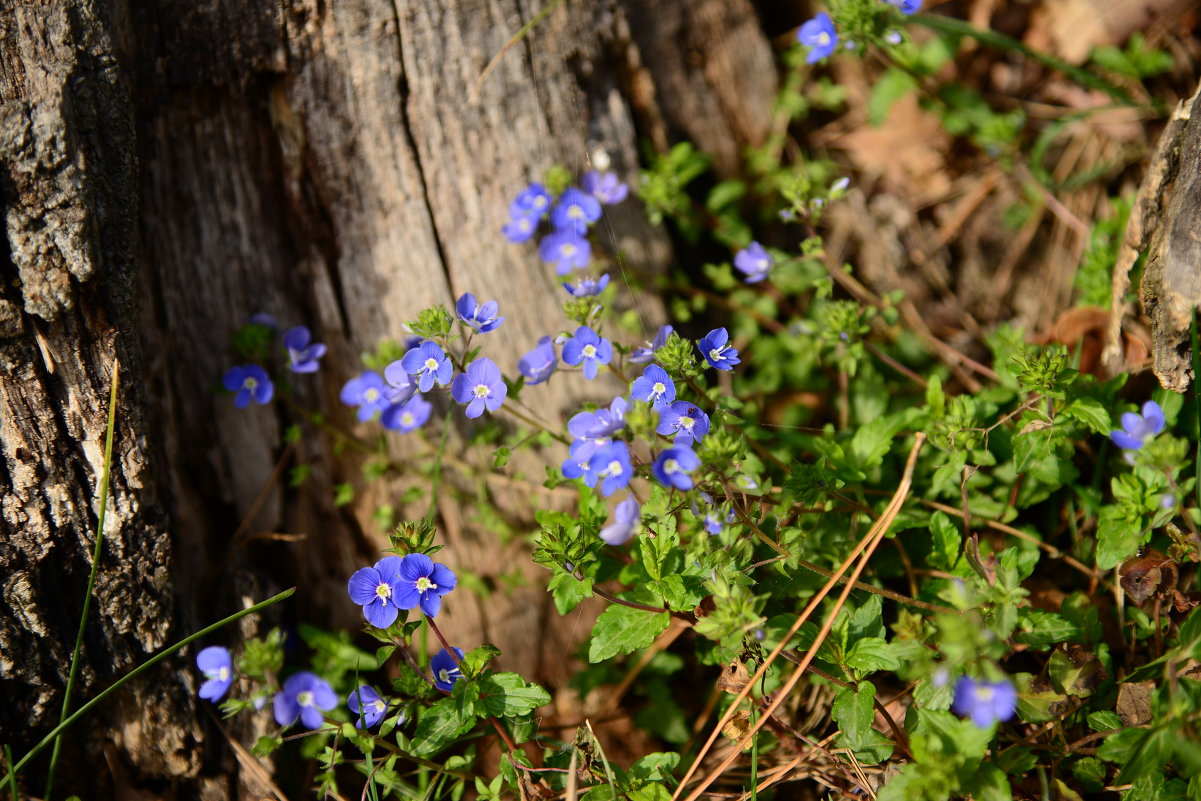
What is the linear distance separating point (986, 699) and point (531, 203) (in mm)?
2510

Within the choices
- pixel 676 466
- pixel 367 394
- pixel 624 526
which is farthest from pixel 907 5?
pixel 367 394

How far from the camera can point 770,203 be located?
173 inches

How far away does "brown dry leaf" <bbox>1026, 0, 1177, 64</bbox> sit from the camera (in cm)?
441

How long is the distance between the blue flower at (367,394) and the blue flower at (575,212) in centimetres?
103

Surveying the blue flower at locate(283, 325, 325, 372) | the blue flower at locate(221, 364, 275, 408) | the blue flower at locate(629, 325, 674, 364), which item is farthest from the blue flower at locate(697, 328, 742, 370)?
the blue flower at locate(221, 364, 275, 408)

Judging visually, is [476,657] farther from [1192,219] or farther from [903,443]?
[1192,219]

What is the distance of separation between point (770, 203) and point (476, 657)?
110 inches

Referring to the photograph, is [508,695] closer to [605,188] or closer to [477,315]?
[477,315]

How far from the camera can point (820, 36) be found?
369cm

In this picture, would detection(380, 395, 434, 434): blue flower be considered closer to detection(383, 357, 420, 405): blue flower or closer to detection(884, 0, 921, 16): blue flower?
detection(383, 357, 420, 405): blue flower

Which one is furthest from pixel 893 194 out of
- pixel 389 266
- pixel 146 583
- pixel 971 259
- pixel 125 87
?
pixel 146 583

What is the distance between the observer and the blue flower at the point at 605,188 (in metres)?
3.83

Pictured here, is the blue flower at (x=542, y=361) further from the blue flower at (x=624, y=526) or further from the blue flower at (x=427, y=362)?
the blue flower at (x=624, y=526)

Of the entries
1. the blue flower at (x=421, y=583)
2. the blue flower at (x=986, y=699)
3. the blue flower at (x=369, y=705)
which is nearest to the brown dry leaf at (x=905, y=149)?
the blue flower at (x=986, y=699)
